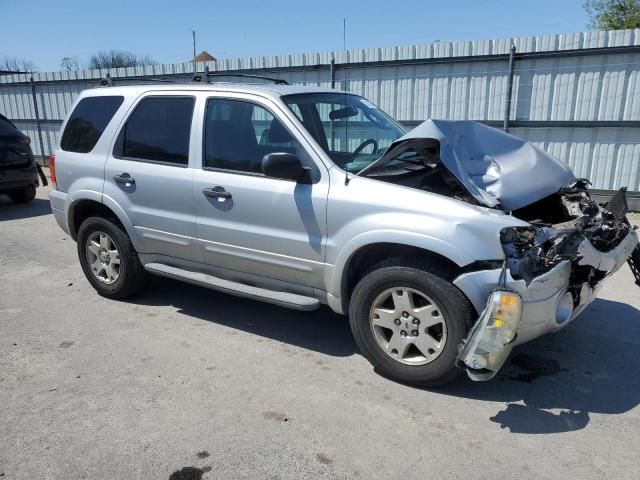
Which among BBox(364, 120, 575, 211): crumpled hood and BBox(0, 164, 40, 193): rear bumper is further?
BBox(0, 164, 40, 193): rear bumper

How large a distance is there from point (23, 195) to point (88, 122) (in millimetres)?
6549

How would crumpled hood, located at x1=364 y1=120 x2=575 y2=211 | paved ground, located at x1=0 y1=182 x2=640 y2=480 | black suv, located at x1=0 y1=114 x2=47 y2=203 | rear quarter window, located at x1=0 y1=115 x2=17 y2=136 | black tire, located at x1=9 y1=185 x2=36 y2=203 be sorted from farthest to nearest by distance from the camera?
black tire, located at x1=9 y1=185 x2=36 y2=203, rear quarter window, located at x1=0 y1=115 x2=17 y2=136, black suv, located at x1=0 y1=114 x2=47 y2=203, crumpled hood, located at x1=364 y1=120 x2=575 y2=211, paved ground, located at x1=0 y1=182 x2=640 y2=480

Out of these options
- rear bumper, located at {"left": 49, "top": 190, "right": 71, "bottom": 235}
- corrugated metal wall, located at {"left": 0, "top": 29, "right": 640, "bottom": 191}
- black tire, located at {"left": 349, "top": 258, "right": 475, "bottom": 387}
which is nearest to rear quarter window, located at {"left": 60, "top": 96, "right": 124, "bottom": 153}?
rear bumper, located at {"left": 49, "top": 190, "right": 71, "bottom": 235}

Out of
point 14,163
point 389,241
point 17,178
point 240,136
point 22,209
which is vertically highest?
point 240,136

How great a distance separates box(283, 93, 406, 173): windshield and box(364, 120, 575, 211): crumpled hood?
479 mm

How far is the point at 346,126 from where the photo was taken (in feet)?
14.7

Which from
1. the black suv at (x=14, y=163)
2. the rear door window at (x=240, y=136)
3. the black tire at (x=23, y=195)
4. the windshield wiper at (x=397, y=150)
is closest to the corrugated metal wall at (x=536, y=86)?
the black suv at (x=14, y=163)

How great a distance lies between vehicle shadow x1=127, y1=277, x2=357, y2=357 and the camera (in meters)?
4.32

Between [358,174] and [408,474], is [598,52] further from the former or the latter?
[408,474]

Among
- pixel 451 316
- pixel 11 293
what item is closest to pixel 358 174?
pixel 451 316

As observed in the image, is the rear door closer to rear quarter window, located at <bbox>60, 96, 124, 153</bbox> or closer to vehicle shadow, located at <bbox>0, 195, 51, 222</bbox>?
rear quarter window, located at <bbox>60, 96, 124, 153</bbox>

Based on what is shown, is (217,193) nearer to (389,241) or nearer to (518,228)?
(389,241)

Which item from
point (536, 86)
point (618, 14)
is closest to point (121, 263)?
point (536, 86)

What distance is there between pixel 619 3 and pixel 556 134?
26808mm
